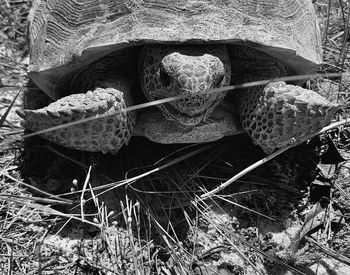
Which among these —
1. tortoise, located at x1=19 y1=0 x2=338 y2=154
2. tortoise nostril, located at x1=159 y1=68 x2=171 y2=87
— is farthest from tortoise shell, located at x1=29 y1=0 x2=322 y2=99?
tortoise nostril, located at x1=159 y1=68 x2=171 y2=87

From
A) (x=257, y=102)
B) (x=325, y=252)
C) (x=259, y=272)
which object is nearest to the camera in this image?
(x=259, y=272)

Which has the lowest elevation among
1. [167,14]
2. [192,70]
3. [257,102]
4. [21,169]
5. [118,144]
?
[21,169]

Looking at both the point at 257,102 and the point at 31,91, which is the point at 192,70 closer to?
the point at 257,102

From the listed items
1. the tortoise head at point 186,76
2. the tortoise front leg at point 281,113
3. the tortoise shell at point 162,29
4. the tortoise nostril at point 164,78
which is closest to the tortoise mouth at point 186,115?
the tortoise head at point 186,76

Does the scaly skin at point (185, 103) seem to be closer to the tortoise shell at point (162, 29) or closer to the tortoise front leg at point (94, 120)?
the tortoise front leg at point (94, 120)

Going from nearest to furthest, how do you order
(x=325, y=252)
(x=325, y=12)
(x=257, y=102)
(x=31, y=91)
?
(x=325, y=252) < (x=257, y=102) < (x=31, y=91) < (x=325, y=12)

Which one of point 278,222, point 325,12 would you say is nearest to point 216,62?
point 278,222
